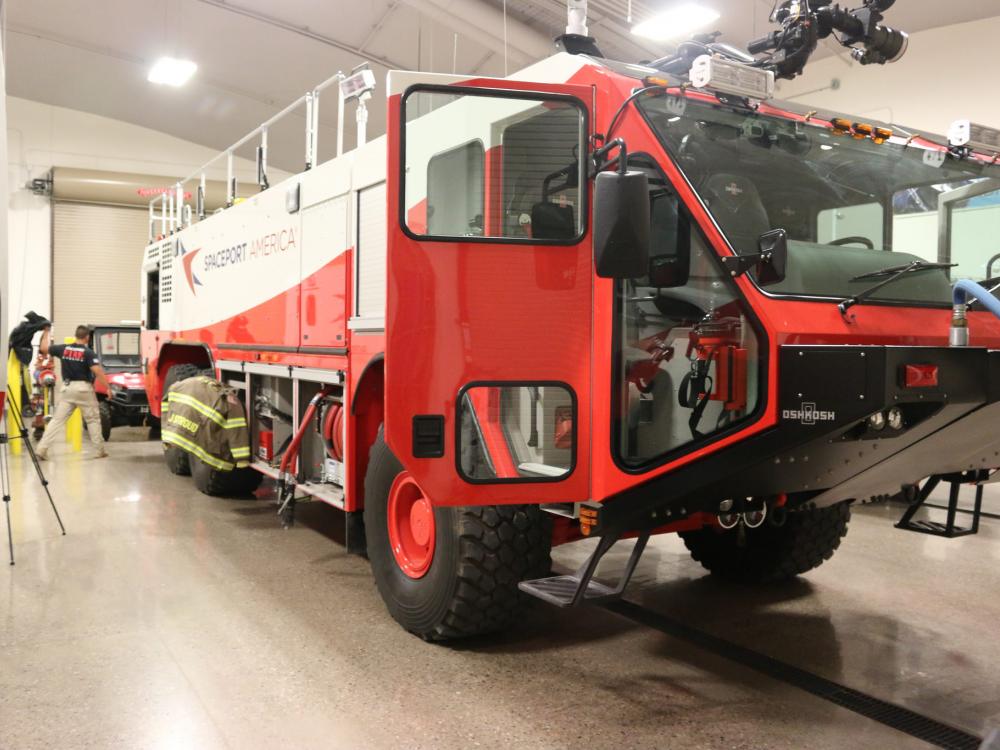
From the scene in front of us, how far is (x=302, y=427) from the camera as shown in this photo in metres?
4.93

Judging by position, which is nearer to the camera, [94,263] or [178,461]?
[178,461]

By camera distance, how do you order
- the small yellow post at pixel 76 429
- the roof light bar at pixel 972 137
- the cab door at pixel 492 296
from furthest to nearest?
the small yellow post at pixel 76 429
the roof light bar at pixel 972 137
the cab door at pixel 492 296

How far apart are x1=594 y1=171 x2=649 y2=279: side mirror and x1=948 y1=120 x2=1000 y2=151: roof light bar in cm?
181

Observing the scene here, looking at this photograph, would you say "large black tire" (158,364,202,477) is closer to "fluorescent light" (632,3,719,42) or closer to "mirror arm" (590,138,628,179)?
"mirror arm" (590,138,628,179)

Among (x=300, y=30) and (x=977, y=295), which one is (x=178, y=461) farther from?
(x=977, y=295)

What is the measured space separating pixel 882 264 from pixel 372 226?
2.36m

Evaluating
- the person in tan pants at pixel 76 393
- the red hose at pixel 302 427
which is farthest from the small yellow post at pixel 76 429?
the red hose at pixel 302 427

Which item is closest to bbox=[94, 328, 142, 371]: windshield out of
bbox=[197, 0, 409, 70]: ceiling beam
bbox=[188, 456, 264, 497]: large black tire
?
bbox=[197, 0, 409, 70]: ceiling beam

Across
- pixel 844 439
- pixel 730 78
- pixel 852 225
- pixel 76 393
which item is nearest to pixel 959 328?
pixel 844 439

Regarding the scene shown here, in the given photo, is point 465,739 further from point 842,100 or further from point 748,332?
point 842,100

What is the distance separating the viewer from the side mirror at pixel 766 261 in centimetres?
270

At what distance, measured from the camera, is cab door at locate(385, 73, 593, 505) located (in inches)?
120

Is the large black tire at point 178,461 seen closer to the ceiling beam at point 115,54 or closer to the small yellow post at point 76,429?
the small yellow post at point 76,429

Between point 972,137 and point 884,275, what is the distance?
43.8 inches
